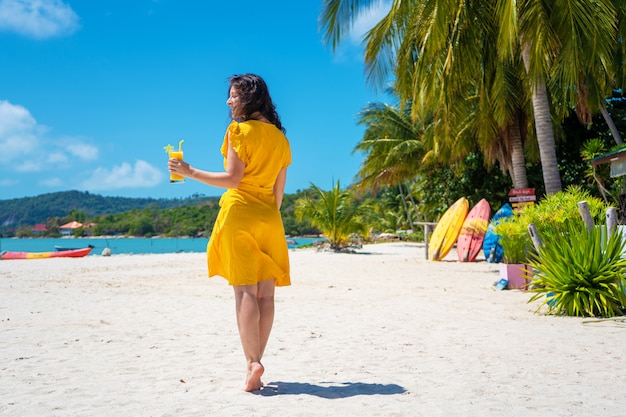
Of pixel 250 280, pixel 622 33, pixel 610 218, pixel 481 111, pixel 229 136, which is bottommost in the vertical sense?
pixel 250 280

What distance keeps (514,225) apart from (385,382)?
5392 mm

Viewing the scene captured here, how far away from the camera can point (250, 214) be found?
10.2 feet

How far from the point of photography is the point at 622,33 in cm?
1188

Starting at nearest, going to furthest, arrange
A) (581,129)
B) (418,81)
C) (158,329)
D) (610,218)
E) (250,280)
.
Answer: (250,280), (158,329), (610,218), (418,81), (581,129)

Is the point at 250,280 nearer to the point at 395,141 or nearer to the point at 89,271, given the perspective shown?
the point at 89,271

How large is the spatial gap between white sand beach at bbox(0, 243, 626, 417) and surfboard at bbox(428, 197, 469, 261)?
715 centimetres

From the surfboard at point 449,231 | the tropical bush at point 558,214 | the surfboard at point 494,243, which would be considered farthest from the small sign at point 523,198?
the surfboard at point 449,231

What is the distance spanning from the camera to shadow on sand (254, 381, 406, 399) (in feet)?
10.1

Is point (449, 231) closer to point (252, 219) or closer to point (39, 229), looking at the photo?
point (252, 219)

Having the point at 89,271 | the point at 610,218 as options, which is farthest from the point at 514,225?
the point at 89,271

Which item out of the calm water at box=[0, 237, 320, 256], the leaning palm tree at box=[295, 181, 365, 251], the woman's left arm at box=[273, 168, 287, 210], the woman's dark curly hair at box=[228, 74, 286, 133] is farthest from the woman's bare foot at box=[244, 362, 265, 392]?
the calm water at box=[0, 237, 320, 256]

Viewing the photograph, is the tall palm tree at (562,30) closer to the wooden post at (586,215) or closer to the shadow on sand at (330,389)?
the wooden post at (586,215)

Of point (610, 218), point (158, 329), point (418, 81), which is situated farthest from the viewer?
point (418, 81)

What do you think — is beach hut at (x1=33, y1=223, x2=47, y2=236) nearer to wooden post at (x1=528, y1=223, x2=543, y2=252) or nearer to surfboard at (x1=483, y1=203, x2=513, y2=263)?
surfboard at (x1=483, y1=203, x2=513, y2=263)
